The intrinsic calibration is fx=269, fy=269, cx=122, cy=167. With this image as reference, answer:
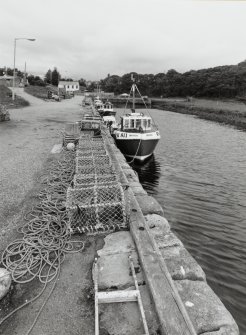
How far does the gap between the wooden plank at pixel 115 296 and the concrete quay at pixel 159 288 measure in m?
0.08

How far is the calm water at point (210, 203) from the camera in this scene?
732cm

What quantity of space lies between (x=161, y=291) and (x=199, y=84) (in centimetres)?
10837

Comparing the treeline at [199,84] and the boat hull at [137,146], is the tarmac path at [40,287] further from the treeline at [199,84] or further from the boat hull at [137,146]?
the treeline at [199,84]

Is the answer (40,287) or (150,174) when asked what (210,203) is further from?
(40,287)

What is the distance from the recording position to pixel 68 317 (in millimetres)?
3854

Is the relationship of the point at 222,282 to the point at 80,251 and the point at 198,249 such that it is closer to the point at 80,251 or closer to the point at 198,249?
the point at 198,249

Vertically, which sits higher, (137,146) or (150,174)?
(137,146)

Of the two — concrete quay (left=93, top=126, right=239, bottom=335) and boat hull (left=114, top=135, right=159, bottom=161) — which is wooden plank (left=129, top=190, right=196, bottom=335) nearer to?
concrete quay (left=93, top=126, right=239, bottom=335)

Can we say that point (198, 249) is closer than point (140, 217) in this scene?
No

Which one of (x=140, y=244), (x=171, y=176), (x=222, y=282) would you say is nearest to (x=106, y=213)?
(x=140, y=244)

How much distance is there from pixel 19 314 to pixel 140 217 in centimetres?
307

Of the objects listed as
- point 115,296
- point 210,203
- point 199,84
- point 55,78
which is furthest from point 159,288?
point 55,78

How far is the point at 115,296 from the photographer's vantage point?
3992 millimetres

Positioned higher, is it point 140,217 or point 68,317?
point 140,217
